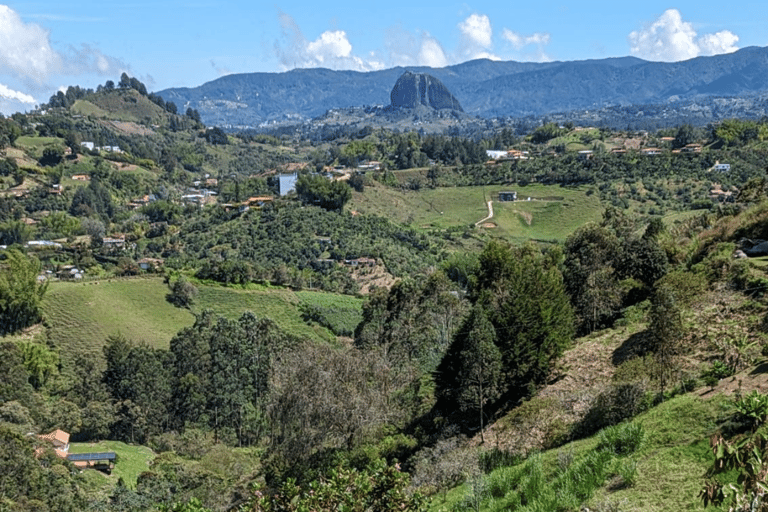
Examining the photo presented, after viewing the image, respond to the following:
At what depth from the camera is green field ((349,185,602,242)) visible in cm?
7144

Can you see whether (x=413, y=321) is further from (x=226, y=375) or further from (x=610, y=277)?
(x=610, y=277)

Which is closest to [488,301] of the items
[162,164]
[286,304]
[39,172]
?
[286,304]

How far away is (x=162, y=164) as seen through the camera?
411 feet

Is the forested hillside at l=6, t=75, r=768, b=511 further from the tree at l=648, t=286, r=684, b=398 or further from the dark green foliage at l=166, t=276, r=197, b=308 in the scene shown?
the dark green foliage at l=166, t=276, r=197, b=308

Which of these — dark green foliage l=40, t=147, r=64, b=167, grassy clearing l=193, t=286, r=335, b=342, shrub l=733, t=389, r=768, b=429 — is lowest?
grassy clearing l=193, t=286, r=335, b=342

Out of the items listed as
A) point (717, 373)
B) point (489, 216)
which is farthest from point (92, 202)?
point (717, 373)

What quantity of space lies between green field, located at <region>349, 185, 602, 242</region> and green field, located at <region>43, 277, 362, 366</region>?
91.5 ft

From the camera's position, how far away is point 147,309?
45500 mm

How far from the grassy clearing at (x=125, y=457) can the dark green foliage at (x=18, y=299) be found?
13712 millimetres

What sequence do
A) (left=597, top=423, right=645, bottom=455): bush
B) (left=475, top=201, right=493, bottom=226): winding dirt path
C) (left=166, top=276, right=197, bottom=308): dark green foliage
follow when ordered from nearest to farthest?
(left=597, top=423, right=645, bottom=455): bush
(left=166, top=276, right=197, bottom=308): dark green foliage
(left=475, top=201, right=493, bottom=226): winding dirt path

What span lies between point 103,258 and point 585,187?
57141 millimetres

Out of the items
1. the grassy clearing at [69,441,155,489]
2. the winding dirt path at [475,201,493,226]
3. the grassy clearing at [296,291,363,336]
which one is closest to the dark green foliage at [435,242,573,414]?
the grassy clearing at [69,441,155,489]

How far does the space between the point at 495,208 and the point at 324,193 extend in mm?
21542

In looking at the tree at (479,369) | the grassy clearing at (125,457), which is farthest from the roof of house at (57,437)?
the tree at (479,369)
